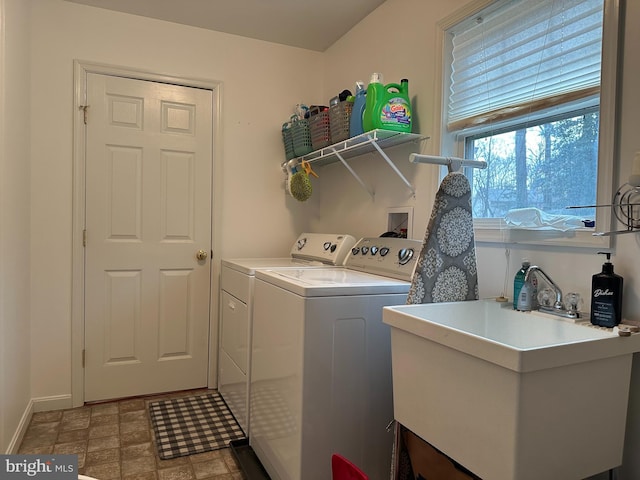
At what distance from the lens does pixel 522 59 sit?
1712mm

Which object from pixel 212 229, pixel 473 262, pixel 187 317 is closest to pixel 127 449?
pixel 187 317

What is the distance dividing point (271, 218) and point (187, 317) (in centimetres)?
87

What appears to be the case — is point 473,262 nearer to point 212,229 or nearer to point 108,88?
point 212,229

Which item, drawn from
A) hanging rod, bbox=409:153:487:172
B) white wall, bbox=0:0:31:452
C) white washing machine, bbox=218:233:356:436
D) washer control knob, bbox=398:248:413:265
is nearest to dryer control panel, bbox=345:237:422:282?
washer control knob, bbox=398:248:413:265

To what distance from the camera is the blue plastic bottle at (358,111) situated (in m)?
2.24

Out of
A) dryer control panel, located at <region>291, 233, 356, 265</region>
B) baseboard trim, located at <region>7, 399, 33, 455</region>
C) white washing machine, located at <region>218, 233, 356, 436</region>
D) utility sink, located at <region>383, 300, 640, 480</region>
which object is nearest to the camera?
utility sink, located at <region>383, 300, 640, 480</region>

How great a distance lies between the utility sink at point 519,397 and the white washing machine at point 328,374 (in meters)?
0.34

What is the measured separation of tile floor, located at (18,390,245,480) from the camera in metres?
1.96

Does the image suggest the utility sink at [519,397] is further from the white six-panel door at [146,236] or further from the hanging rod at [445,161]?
the white six-panel door at [146,236]

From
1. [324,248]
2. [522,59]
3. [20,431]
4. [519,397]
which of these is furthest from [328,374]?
[20,431]

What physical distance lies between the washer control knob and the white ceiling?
1470 millimetres

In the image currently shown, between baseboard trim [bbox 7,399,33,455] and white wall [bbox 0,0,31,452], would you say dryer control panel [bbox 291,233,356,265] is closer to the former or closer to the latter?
white wall [bbox 0,0,31,452]

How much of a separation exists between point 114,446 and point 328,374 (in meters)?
1.29

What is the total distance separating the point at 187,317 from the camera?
290cm
